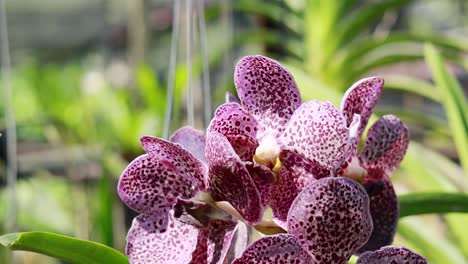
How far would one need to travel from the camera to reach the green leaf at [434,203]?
542 millimetres

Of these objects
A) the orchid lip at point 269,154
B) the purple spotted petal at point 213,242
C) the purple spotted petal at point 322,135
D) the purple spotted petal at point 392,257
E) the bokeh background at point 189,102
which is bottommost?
the bokeh background at point 189,102

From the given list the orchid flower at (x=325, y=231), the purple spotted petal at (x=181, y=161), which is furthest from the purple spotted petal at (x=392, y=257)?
the purple spotted petal at (x=181, y=161)

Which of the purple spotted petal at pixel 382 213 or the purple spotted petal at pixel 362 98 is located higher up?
the purple spotted petal at pixel 362 98

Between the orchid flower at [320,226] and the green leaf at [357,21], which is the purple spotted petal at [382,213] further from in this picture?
the green leaf at [357,21]

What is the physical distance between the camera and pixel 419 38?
58.7 inches

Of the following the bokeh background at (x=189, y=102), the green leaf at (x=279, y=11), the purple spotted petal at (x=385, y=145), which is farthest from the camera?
the green leaf at (x=279, y=11)

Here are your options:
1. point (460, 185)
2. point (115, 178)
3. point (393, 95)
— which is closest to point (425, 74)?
point (393, 95)

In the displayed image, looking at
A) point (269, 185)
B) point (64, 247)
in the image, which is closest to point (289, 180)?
point (269, 185)

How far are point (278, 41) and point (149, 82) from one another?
1.23ft

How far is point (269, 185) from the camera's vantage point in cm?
40

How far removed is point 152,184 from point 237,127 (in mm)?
65

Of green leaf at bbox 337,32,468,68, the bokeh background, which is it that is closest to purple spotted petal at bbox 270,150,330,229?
the bokeh background

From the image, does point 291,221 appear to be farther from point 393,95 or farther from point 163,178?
point 393,95

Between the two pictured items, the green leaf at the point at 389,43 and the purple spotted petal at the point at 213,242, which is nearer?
the purple spotted petal at the point at 213,242
